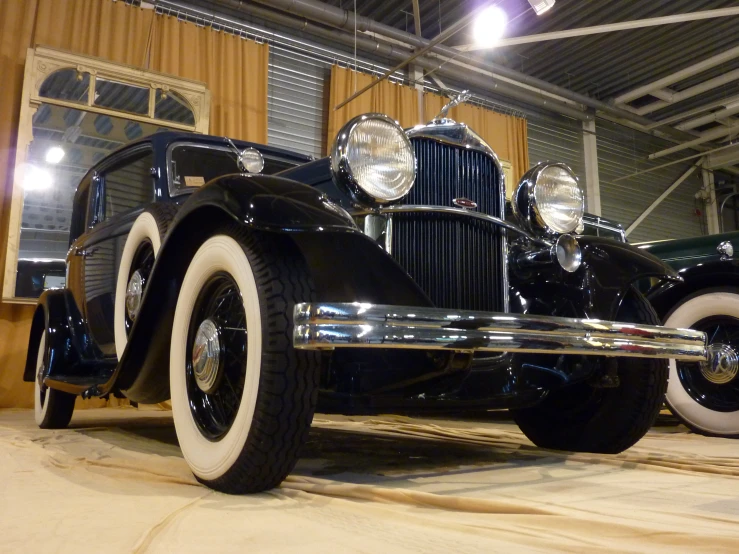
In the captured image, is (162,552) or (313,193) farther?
(313,193)

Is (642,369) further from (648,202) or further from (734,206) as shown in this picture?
(734,206)

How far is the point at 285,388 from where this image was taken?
135 cm

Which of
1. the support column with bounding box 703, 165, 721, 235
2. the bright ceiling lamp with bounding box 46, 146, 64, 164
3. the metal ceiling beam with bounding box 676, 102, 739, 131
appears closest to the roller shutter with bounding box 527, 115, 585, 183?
the metal ceiling beam with bounding box 676, 102, 739, 131

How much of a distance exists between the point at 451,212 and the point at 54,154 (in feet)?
13.7

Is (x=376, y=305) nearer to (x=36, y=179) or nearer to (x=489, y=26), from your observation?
(x=36, y=179)

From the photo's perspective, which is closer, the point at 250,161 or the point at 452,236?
the point at 452,236

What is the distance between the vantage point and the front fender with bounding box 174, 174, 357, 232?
137cm

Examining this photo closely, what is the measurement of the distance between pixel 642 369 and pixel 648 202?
8829mm

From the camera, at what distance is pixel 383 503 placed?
4.40ft

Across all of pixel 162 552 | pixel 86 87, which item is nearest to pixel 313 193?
pixel 162 552

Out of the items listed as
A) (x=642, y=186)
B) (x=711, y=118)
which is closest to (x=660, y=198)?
(x=642, y=186)

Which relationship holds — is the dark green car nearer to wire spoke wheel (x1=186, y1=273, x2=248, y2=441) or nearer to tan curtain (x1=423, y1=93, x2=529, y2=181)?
wire spoke wheel (x1=186, y1=273, x2=248, y2=441)

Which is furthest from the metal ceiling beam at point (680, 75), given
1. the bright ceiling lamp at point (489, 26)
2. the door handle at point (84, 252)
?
the door handle at point (84, 252)

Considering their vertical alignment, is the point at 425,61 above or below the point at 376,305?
above
